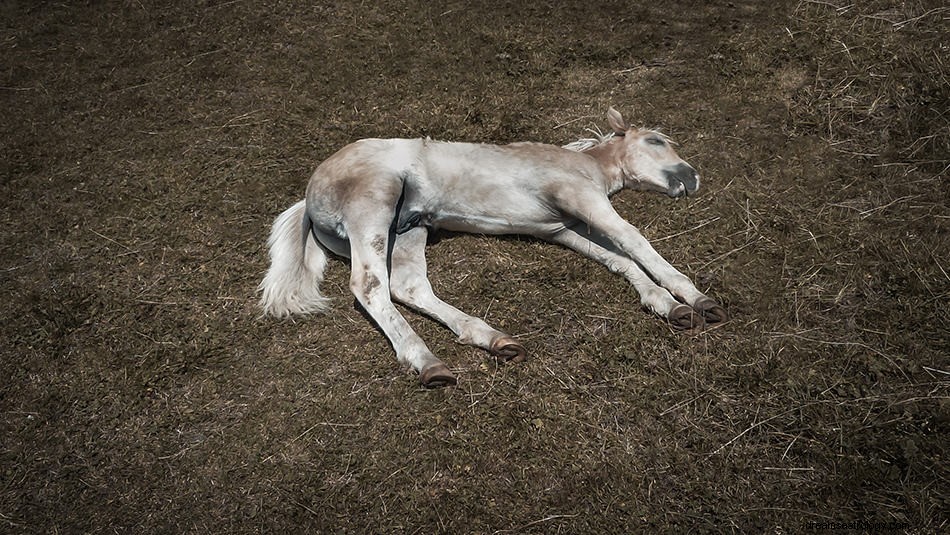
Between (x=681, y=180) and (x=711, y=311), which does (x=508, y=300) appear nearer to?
(x=711, y=311)

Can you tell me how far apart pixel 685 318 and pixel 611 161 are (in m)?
1.68

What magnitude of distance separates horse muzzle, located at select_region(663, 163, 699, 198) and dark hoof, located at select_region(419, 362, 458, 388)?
7.59 feet

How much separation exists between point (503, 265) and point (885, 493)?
105 inches

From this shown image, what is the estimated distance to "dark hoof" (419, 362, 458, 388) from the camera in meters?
3.94

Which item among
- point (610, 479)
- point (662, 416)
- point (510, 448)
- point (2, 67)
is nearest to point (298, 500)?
point (510, 448)

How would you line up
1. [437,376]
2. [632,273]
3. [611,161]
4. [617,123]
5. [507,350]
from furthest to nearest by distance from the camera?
[617,123] < [611,161] < [632,273] < [507,350] < [437,376]

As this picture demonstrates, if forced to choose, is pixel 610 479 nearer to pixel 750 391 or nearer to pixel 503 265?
pixel 750 391

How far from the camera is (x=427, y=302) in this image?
4.58m

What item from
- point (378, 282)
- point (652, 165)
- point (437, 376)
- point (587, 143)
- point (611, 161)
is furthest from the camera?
point (587, 143)

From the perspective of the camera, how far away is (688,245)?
4.70 m

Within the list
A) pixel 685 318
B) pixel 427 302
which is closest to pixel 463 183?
pixel 427 302

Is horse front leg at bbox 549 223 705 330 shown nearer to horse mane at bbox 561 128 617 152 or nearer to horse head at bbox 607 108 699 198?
horse head at bbox 607 108 699 198

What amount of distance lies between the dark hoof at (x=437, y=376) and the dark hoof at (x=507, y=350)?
1.00 ft

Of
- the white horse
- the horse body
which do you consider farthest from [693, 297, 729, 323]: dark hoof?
the horse body
